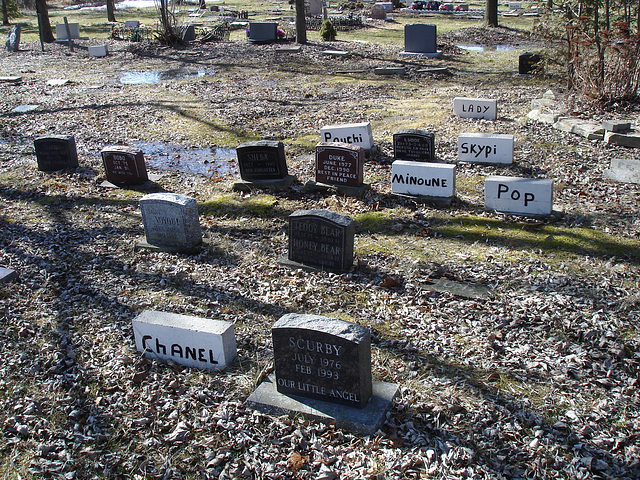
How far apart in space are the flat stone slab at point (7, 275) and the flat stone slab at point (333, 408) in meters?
3.78

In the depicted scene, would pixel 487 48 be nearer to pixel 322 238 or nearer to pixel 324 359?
pixel 322 238

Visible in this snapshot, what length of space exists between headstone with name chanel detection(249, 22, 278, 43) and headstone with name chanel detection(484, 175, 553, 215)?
2029cm

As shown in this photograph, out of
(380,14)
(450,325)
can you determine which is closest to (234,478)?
(450,325)

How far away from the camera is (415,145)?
10.1 m

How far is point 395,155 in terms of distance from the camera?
10.3m

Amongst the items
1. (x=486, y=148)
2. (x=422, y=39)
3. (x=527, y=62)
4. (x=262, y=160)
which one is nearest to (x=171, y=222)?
(x=262, y=160)

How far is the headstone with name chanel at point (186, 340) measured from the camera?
5.09 meters

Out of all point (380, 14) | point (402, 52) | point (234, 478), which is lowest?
point (234, 478)

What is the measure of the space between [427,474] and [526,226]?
Answer: 4.74 metres

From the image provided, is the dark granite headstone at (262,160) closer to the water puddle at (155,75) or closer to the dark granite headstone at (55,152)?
the dark granite headstone at (55,152)

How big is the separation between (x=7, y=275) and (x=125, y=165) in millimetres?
3695

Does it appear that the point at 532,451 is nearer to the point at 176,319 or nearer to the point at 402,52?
the point at 176,319

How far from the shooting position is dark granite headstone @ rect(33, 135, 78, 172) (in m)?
10.8

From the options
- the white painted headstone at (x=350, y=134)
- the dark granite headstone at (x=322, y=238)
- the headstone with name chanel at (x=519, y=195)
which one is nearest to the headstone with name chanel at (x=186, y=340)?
the dark granite headstone at (x=322, y=238)
